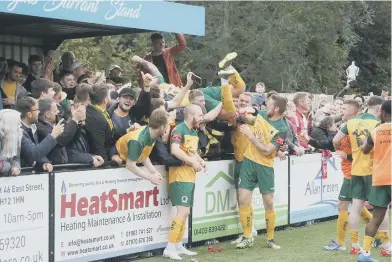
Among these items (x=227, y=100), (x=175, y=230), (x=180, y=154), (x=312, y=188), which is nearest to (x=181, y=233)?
(x=175, y=230)

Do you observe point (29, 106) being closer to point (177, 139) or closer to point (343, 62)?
point (177, 139)

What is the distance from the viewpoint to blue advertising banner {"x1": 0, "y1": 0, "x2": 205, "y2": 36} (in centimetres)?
999

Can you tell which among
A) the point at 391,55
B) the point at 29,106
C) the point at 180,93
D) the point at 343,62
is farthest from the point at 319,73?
the point at 29,106

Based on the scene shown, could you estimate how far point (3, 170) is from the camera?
7266 mm

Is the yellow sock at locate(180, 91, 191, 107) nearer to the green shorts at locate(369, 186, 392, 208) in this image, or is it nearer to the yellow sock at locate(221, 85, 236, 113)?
the yellow sock at locate(221, 85, 236, 113)

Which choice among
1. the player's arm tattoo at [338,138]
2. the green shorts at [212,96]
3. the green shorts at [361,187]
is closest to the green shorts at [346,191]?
the green shorts at [361,187]

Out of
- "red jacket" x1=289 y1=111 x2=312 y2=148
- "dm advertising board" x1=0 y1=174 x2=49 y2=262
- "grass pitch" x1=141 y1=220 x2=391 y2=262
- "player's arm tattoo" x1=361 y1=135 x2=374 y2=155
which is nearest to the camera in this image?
"dm advertising board" x1=0 y1=174 x2=49 y2=262

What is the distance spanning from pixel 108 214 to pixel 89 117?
1.18 meters

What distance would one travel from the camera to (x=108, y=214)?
863 centimetres

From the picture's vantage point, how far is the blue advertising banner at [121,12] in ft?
32.8

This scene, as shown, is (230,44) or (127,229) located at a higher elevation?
(230,44)

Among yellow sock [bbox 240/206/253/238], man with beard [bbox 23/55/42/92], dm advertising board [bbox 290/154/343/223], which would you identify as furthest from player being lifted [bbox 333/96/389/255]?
man with beard [bbox 23/55/42/92]

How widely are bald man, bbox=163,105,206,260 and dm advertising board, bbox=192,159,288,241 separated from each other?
0.82 meters

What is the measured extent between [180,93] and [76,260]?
2.83 metres
